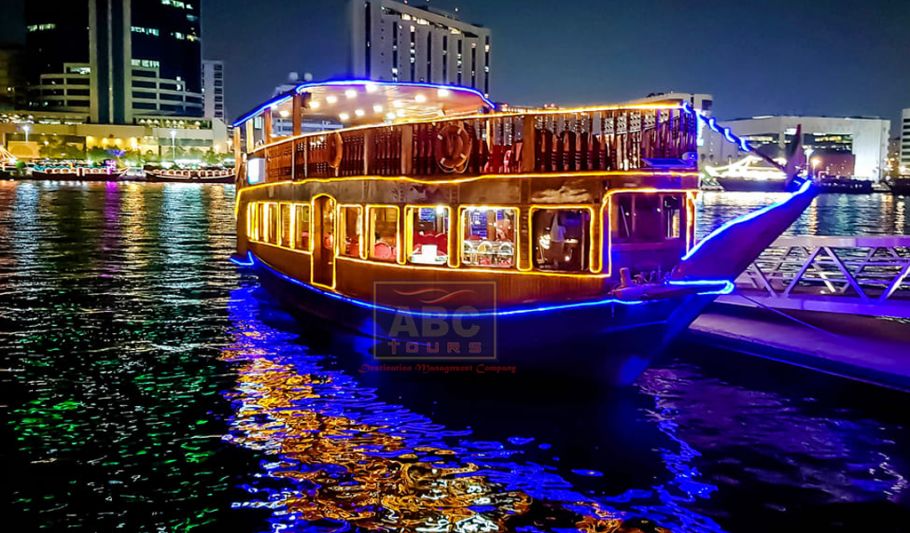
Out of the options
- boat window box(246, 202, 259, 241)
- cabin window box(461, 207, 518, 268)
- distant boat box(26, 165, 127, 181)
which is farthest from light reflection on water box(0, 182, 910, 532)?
distant boat box(26, 165, 127, 181)

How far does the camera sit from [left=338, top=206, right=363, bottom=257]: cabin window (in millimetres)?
17531

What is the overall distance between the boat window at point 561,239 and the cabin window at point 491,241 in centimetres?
71

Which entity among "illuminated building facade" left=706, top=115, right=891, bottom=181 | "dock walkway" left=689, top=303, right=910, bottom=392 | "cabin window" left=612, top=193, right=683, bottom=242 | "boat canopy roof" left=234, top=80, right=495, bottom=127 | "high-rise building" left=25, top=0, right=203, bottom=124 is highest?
"high-rise building" left=25, top=0, right=203, bottom=124

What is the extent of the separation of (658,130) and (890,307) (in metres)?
6.84

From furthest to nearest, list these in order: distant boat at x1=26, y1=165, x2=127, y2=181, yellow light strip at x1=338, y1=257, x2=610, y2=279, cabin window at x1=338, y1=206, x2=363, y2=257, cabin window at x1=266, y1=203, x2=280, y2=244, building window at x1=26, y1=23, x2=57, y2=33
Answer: building window at x1=26, y1=23, x2=57, y2=33, distant boat at x1=26, y1=165, x2=127, y2=181, cabin window at x1=266, y1=203, x2=280, y2=244, cabin window at x1=338, y1=206, x2=363, y2=257, yellow light strip at x1=338, y1=257, x2=610, y2=279

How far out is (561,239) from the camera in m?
13.2

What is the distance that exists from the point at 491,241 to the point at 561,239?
5.13ft

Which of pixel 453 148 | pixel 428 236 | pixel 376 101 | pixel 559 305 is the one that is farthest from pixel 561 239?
pixel 376 101

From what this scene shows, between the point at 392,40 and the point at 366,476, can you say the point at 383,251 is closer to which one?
the point at 366,476

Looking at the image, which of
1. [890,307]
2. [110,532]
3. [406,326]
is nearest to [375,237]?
[406,326]

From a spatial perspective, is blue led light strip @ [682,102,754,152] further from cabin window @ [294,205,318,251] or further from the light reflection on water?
cabin window @ [294,205,318,251]

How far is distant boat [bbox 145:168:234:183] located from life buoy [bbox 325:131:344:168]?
160 metres

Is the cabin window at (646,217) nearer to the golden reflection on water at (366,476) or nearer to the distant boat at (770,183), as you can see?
the golden reflection on water at (366,476)

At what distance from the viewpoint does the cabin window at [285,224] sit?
70.0ft
